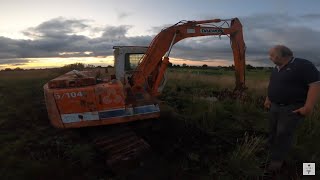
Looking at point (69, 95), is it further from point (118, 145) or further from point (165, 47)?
point (165, 47)

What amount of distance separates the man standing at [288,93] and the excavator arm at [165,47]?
4.17 m

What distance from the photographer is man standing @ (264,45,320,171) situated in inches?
244

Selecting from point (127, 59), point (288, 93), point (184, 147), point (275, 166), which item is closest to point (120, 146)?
point (184, 147)

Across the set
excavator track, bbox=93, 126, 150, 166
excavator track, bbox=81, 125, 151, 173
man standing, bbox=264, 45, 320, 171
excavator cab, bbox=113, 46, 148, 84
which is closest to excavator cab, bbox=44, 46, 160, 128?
excavator track, bbox=81, 125, 151, 173

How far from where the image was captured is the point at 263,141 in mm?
8156

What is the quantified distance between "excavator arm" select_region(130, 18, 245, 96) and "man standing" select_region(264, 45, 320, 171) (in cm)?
417

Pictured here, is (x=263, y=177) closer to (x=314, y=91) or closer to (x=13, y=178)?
(x=314, y=91)

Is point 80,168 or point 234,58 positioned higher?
point 234,58

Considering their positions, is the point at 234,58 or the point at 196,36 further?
the point at 234,58

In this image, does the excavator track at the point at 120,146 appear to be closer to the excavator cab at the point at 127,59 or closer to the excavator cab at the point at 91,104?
the excavator cab at the point at 91,104

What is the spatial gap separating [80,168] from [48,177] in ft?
2.16

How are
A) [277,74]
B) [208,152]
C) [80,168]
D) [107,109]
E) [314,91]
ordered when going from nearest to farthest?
[314,91] → [277,74] → [80,168] → [208,152] → [107,109]

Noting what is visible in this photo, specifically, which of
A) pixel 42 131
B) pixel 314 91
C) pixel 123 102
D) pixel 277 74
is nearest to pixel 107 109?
pixel 123 102

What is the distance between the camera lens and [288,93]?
21.1ft
